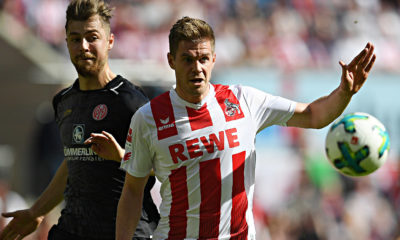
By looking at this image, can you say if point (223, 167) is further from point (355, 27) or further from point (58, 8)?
point (355, 27)

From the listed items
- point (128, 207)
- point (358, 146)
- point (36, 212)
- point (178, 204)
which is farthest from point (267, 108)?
point (36, 212)

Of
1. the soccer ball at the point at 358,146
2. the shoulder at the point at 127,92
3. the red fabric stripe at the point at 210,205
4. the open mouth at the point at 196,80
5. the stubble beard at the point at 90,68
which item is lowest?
the red fabric stripe at the point at 210,205

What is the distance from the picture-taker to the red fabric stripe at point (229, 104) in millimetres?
4598

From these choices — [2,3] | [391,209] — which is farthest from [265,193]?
[2,3]

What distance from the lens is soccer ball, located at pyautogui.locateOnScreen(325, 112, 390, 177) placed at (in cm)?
529

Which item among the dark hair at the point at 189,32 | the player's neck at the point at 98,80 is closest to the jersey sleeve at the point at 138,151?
the dark hair at the point at 189,32

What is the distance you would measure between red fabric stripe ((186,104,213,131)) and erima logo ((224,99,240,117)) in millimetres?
132

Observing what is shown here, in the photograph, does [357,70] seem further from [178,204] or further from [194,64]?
[178,204]

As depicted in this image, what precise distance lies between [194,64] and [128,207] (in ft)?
3.34

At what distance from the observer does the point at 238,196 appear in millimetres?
4500

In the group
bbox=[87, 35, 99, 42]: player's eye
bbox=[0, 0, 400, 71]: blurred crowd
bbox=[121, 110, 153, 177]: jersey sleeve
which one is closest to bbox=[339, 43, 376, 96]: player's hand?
bbox=[121, 110, 153, 177]: jersey sleeve

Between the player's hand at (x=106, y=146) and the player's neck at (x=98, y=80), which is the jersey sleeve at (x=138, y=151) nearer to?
the player's hand at (x=106, y=146)

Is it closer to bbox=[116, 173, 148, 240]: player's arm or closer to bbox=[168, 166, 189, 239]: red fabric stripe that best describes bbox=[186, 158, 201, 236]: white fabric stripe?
bbox=[168, 166, 189, 239]: red fabric stripe

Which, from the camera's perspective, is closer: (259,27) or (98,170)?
(98,170)
